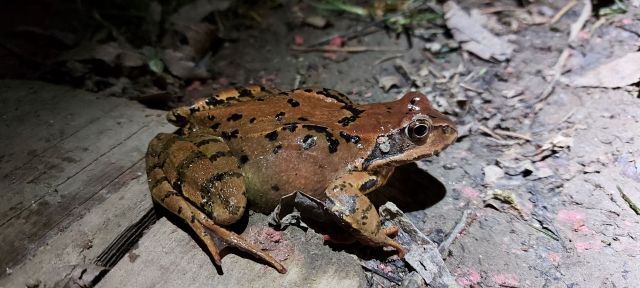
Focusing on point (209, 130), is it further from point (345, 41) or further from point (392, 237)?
point (345, 41)

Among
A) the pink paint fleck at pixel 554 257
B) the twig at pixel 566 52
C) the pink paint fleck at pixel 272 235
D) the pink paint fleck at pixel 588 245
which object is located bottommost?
the pink paint fleck at pixel 588 245

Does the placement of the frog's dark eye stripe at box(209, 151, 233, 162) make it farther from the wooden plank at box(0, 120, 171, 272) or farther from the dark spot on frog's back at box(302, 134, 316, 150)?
the wooden plank at box(0, 120, 171, 272)

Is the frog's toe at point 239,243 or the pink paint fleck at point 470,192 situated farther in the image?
the pink paint fleck at point 470,192

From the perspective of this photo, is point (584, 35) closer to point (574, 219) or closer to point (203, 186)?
point (574, 219)

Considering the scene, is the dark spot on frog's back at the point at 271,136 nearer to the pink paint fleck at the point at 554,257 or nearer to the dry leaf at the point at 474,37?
the pink paint fleck at the point at 554,257

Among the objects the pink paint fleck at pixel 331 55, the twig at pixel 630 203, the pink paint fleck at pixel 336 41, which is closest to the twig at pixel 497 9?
the pink paint fleck at pixel 336 41
